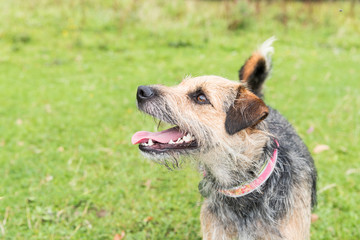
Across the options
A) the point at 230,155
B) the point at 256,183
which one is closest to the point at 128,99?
the point at 230,155

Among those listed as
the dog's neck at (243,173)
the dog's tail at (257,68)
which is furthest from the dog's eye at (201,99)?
the dog's tail at (257,68)

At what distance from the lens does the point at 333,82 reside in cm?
812

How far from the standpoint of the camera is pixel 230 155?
2.65 m

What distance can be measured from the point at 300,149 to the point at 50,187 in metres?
2.99

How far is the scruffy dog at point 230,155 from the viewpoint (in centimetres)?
259

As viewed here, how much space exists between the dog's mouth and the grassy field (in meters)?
0.35

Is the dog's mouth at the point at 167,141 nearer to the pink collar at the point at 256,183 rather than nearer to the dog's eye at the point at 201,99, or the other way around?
the dog's eye at the point at 201,99

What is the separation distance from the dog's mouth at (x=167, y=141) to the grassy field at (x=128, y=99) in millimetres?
350

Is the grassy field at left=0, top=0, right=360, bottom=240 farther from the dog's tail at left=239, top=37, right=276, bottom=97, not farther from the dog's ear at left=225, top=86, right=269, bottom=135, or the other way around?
the dog's ear at left=225, top=86, right=269, bottom=135

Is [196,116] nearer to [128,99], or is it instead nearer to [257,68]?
[257,68]

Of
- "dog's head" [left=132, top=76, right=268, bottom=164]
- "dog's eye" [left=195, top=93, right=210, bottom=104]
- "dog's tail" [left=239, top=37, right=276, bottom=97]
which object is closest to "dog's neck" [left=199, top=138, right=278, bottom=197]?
"dog's head" [left=132, top=76, right=268, bottom=164]

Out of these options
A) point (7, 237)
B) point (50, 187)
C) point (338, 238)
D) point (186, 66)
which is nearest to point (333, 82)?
point (186, 66)

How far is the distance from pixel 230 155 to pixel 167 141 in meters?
0.50

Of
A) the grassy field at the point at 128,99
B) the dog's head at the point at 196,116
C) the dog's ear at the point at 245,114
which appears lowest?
the grassy field at the point at 128,99
